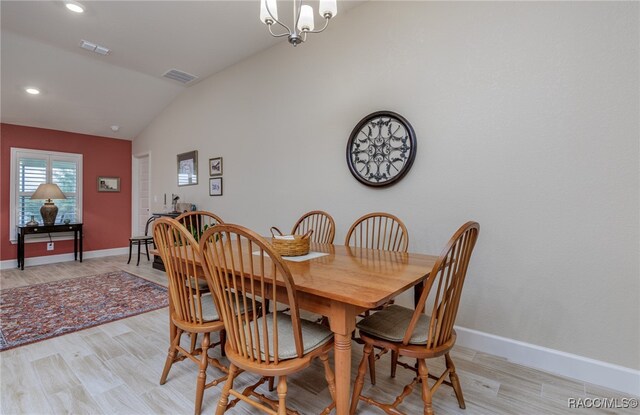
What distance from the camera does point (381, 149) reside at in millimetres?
2652

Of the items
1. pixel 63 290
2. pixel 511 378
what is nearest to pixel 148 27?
pixel 63 290

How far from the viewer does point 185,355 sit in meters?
1.71

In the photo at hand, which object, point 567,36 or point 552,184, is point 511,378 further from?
point 567,36

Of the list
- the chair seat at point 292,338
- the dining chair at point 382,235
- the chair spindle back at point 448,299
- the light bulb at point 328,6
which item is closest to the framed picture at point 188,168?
the dining chair at point 382,235

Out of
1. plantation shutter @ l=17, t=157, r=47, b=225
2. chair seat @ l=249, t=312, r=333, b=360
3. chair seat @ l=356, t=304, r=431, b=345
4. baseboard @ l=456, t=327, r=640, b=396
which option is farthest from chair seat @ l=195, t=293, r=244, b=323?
plantation shutter @ l=17, t=157, r=47, b=225

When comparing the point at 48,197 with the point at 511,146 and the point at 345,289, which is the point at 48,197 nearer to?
the point at 345,289

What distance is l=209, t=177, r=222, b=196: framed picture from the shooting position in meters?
4.28

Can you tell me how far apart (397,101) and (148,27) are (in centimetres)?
271

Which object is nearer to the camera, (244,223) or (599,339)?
(599,339)

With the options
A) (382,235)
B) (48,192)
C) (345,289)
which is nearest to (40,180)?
(48,192)

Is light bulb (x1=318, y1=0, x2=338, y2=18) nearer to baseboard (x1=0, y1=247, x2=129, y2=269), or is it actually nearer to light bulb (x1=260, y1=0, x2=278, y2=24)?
light bulb (x1=260, y1=0, x2=278, y2=24)

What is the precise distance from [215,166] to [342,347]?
146 inches

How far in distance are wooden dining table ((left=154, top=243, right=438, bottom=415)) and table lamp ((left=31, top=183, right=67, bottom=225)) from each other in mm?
5169

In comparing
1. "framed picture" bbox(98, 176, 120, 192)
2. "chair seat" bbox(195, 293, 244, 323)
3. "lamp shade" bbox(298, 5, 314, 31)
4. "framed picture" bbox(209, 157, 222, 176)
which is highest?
"lamp shade" bbox(298, 5, 314, 31)
